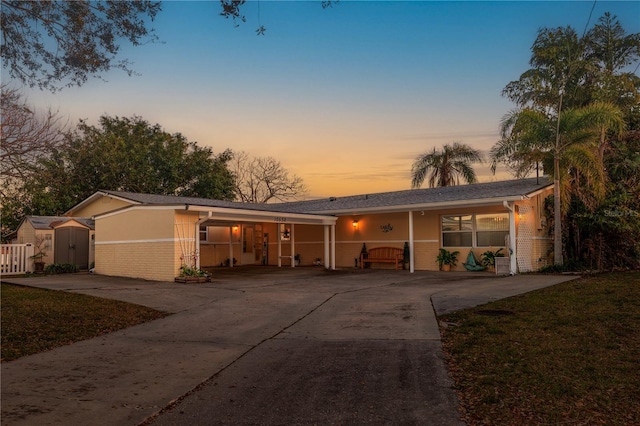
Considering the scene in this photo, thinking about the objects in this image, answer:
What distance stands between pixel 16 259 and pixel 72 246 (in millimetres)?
2205

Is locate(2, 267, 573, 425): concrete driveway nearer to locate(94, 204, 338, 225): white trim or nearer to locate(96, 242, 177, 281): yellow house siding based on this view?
locate(96, 242, 177, 281): yellow house siding

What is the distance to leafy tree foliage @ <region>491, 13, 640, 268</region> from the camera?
646 inches

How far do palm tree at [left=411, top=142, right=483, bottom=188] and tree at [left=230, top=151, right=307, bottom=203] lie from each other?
47.6 feet

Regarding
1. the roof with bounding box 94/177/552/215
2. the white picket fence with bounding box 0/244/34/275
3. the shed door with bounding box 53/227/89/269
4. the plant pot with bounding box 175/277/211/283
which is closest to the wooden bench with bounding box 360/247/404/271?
the roof with bounding box 94/177/552/215

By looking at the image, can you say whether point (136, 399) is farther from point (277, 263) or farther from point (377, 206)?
point (277, 263)

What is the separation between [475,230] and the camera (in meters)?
19.1

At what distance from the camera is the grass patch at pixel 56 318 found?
23.3ft

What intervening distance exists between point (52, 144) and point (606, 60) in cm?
2483

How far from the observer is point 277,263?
2583 centimetres

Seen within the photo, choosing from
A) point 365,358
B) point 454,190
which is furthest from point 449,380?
point 454,190

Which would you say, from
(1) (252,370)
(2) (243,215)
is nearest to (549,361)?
(1) (252,370)

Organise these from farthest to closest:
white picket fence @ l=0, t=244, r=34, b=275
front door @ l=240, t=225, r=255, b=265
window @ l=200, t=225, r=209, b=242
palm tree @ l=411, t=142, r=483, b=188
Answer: palm tree @ l=411, t=142, r=483, b=188 → front door @ l=240, t=225, r=255, b=265 → window @ l=200, t=225, r=209, b=242 → white picket fence @ l=0, t=244, r=34, b=275

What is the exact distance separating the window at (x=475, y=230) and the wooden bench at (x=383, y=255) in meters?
2.04

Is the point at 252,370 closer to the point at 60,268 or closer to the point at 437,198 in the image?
the point at 437,198
